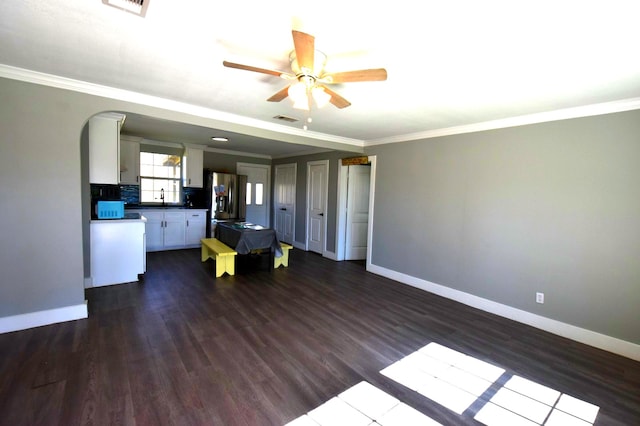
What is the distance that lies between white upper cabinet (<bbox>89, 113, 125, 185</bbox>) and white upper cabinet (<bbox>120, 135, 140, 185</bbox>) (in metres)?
2.06

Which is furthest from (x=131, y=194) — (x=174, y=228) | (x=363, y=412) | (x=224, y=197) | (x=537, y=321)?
(x=537, y=321)

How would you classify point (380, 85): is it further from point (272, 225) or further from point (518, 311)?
point (272, 225)

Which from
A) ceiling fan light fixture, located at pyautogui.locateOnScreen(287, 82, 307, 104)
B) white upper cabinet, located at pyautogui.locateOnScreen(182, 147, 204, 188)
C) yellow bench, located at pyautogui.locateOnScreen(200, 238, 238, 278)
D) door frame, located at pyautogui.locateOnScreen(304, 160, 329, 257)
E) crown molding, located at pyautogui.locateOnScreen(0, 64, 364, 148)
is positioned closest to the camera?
ceiling fan light fixture, located at pyautogui.locateOnScreen(287, 82, 307, 104)

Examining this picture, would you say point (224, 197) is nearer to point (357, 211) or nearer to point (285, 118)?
point (357, 211)

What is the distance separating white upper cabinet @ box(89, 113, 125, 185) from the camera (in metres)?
3.55

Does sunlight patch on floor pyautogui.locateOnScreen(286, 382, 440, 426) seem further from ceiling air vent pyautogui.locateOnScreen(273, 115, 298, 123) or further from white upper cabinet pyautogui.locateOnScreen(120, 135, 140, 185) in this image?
white upper cabinet pyautogui.locateOnScreen(120, 135, 140, 185)

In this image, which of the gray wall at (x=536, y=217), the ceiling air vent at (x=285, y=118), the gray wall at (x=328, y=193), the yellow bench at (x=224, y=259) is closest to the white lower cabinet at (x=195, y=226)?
the yellow bench at (x=224, y=259)

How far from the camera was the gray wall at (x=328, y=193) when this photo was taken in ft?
19.1

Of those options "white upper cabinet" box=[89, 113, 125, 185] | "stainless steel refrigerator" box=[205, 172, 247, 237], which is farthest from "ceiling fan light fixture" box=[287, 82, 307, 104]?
"stainless steel refrigerator" box=[205, 172, 247, 237]

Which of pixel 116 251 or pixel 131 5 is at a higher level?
pixel 131 5

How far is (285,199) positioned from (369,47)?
18.6 ft

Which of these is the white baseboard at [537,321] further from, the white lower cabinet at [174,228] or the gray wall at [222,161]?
the gray wall at [222,161]

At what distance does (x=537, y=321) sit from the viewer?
316 cm

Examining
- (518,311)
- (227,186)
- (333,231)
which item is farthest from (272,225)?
(518,311)
